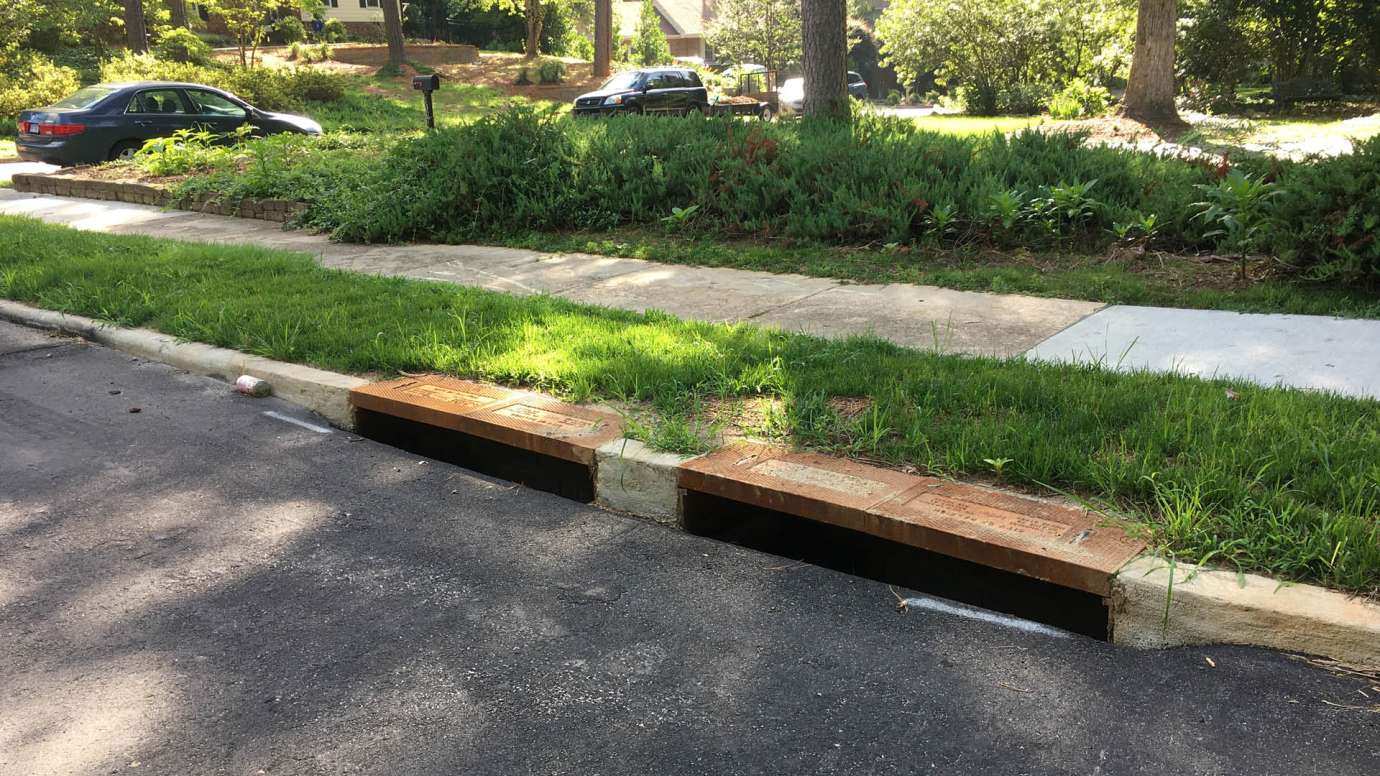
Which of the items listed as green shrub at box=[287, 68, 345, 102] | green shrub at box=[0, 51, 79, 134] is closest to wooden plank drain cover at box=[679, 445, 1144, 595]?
green shrub at box=[0, 51, 79, 134]

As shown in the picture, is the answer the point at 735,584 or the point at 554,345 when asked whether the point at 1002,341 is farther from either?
the point at 735,584

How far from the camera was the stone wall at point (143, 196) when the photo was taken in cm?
1185

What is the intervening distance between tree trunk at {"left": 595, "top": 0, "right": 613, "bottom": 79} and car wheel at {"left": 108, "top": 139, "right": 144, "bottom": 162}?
80.8 ft

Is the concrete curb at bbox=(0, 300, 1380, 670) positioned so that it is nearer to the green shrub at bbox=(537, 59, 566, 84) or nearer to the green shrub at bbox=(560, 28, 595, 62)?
the green shrub at bbox=(537, 59, 566, 84)

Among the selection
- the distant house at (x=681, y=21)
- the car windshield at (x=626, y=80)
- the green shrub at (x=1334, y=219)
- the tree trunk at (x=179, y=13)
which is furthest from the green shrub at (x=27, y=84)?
the distant house at (x=681, y=21)

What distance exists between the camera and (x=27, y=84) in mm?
26453

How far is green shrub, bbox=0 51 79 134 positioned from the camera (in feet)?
81.8

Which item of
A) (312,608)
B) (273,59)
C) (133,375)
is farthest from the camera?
(273,59)

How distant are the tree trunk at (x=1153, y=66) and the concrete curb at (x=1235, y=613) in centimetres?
1975

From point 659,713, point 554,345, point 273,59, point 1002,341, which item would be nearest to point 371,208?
point 554,345

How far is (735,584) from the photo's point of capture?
367cm

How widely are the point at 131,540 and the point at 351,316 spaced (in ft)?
9.03

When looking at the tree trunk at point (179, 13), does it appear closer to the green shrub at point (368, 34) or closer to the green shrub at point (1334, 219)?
the green shrub at point (368, 34)

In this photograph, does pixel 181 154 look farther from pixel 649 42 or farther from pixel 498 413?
pixel 649 42
